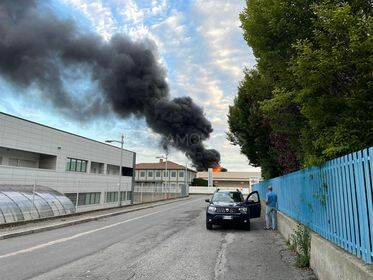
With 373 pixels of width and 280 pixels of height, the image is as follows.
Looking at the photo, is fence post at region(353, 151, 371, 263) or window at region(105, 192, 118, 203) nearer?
fence post at region(353, 151, 371, 263)

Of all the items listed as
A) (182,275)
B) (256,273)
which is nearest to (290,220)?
(256,273)

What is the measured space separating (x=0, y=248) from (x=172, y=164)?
89.4 metres

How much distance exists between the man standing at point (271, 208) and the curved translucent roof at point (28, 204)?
1140 cm

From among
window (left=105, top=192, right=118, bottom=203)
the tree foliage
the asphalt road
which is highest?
the tree foliage

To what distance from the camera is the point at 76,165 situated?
45125 mm

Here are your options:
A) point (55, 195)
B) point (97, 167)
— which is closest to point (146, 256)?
point (55, 195)

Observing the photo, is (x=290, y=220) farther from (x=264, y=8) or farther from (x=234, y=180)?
(x=234, y=180)

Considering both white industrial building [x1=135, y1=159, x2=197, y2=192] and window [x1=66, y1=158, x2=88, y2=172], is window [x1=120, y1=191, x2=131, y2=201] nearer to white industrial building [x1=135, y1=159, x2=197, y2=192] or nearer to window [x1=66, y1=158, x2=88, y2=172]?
window [x1=66, y1=158, x2=88, y2=172]

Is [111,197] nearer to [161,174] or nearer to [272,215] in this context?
[272,215]

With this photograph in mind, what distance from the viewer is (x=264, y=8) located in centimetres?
887

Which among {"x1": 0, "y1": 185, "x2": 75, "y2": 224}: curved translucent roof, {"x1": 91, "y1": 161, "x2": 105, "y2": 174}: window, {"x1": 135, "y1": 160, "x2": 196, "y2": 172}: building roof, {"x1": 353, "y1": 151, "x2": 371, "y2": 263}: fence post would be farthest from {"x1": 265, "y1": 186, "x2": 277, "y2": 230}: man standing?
{"x1": 135, "y1": 160, "x2": 196, "y2": 172}: building roof

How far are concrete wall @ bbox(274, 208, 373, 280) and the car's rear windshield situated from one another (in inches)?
322

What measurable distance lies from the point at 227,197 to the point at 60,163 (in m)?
28.8

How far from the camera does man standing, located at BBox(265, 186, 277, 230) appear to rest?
14885mm
